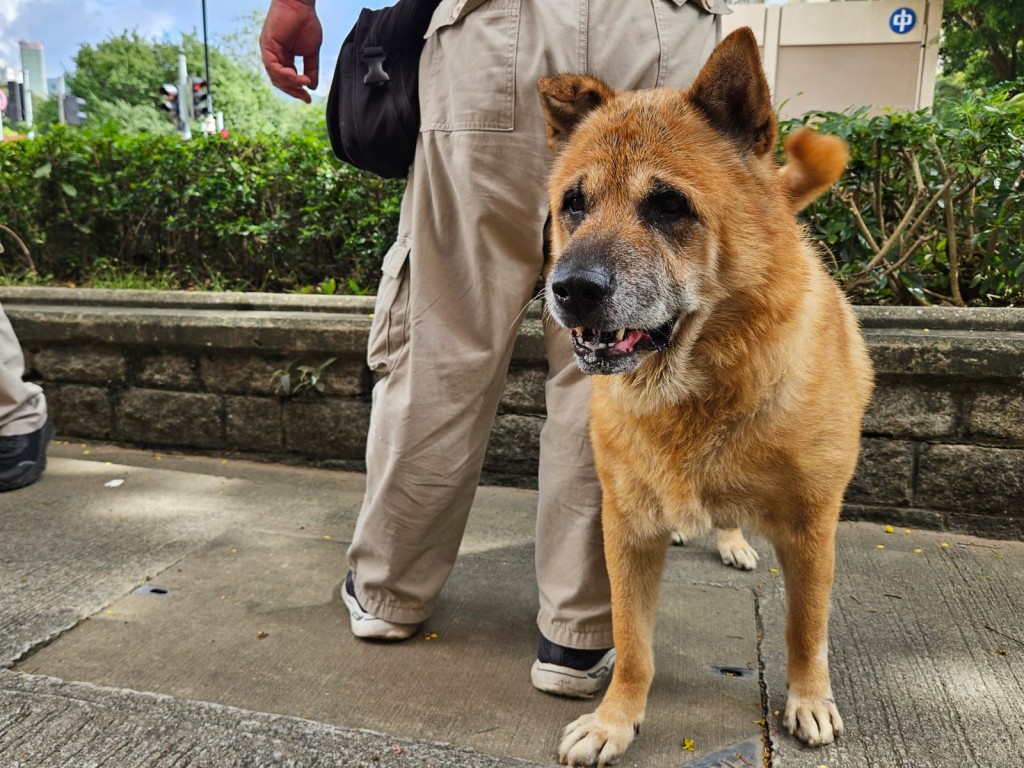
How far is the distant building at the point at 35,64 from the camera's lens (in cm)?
6744

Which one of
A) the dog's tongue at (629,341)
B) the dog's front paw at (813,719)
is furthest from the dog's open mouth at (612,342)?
the dog's front paw at (813,719)

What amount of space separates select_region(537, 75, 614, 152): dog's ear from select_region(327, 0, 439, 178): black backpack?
48cm

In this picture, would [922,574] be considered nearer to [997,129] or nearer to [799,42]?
[997,129]

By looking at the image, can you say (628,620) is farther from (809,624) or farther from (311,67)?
(311,67)

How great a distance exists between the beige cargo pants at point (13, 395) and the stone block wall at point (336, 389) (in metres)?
0.51

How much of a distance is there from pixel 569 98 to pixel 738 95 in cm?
40

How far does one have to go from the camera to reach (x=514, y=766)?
191 cm

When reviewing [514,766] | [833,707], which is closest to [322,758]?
[514,766]

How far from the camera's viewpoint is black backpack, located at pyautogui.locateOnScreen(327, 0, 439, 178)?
2312 mm

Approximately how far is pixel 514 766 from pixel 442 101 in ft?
5.67

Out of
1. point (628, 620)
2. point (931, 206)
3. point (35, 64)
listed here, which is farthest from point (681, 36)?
point (35, 64)

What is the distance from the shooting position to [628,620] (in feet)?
6.98

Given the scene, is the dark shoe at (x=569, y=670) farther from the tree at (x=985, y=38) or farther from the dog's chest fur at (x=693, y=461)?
the tree at (x=985, y=38)

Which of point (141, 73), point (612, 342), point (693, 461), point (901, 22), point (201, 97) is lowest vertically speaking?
point (693, 461)
